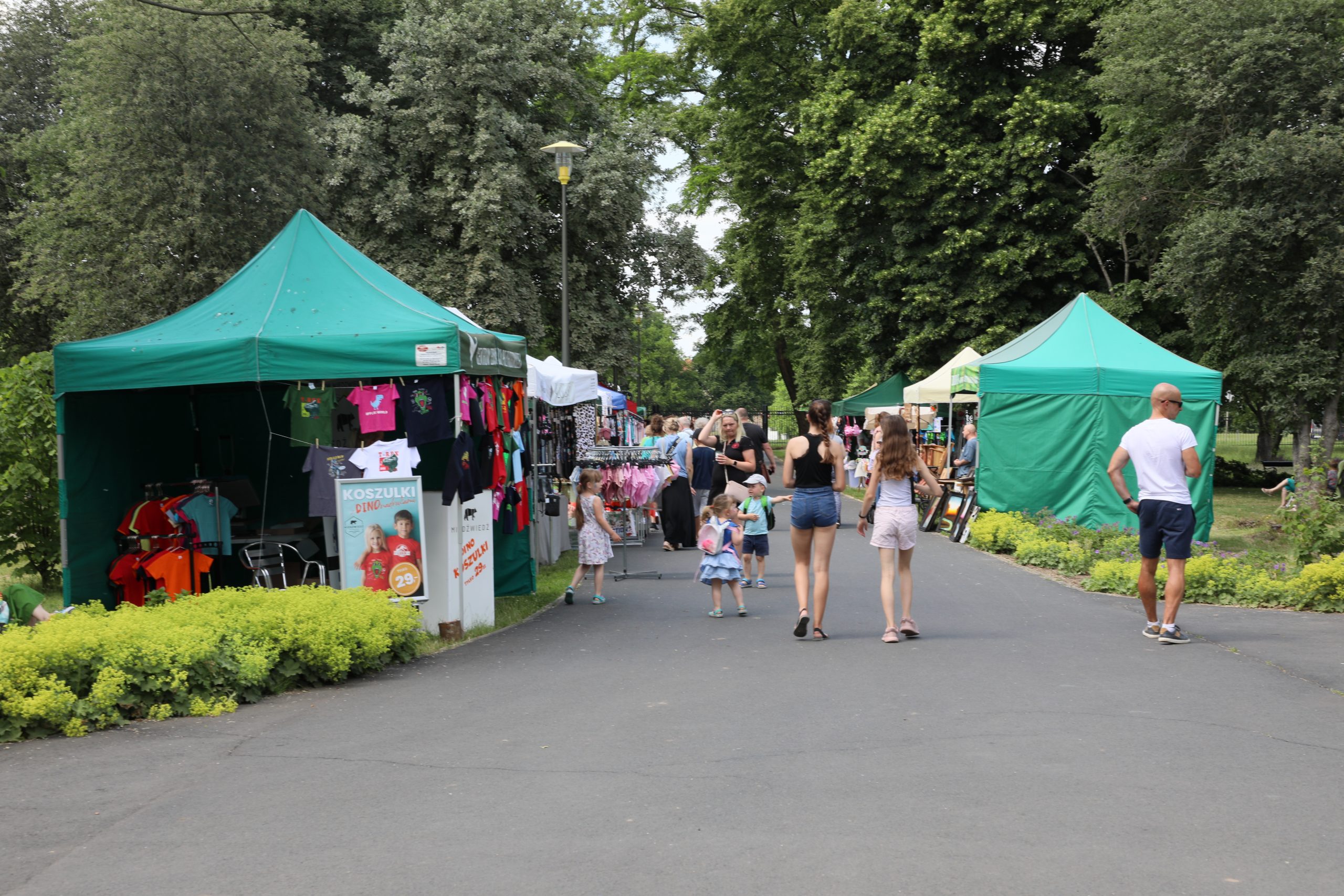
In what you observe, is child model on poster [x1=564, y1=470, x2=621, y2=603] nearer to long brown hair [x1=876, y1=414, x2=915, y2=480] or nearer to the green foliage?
long brown hair [x1=876, y1=414, x2=915, y2=480]

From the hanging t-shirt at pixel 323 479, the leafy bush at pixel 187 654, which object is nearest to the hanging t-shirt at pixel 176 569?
the hanging t-shirt at pixel 323 479

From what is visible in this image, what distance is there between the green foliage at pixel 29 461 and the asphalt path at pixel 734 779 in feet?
21.3

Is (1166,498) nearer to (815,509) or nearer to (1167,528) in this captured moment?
(1167,528)

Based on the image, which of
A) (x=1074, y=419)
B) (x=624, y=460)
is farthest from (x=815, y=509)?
(x=1074, y=419)

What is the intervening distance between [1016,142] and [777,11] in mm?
9818

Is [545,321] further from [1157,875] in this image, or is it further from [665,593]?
[1157,875]

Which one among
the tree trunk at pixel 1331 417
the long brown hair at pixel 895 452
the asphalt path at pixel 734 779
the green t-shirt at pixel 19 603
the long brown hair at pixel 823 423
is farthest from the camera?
the tree trunk at pixel 1331 417

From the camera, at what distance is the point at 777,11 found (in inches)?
1380

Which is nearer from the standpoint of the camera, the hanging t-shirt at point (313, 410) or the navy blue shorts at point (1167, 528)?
the navy blue shorts at point (1167, 528)

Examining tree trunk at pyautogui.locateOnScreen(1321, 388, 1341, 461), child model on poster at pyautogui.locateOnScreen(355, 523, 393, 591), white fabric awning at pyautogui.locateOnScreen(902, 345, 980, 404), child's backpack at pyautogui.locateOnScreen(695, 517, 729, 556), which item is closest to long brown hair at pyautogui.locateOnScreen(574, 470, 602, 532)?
child's backpack at pyautogui.locateOnScreen(695, 517, 729, 556)

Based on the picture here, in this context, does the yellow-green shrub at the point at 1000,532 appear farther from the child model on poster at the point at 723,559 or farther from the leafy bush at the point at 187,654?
the leafy bush at the point at 187,654

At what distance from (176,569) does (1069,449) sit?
1345cm

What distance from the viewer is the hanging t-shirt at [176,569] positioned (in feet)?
35.7

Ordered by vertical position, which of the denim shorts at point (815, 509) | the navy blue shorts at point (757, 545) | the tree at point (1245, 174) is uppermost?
the tree at point (1245, 174)
